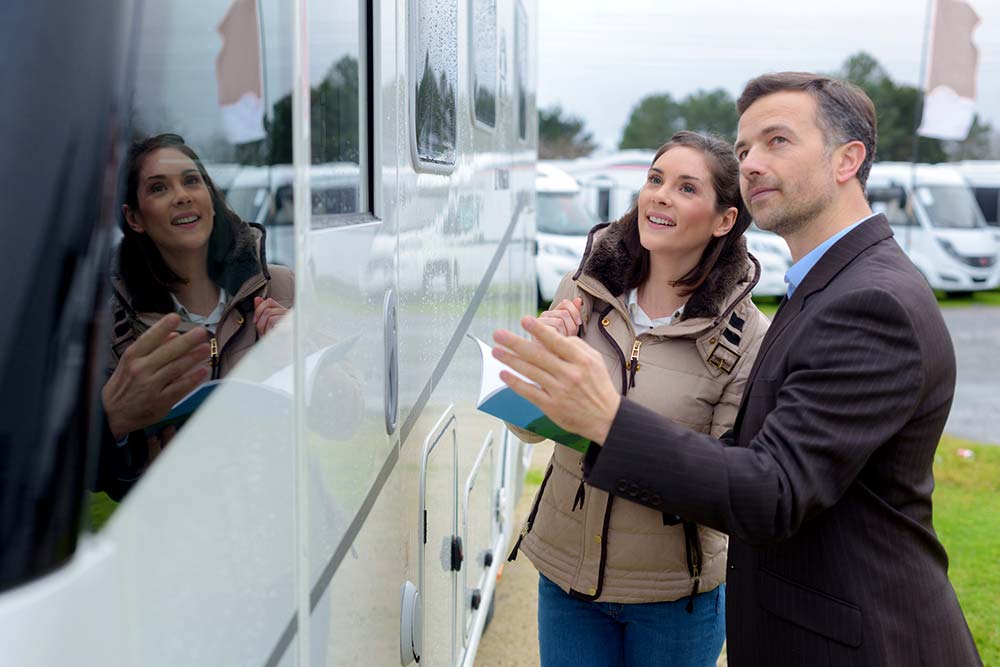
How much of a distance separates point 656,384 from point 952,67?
10.1 m

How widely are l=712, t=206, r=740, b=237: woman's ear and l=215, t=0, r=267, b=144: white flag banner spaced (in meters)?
1.50

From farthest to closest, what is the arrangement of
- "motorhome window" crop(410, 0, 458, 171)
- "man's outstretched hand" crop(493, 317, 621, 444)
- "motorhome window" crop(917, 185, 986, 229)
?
"motorhome window" crop(917, 185, 986, 229) → "motorhome window" crop(410, 0, 458, 171) → "man's outstretched hand" crop(493, 317, 621, 444)

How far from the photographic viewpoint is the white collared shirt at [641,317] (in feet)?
7.66

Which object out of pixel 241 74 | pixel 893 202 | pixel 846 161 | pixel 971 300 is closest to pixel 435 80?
pixel 846 161

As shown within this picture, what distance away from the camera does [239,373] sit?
3.44 feet

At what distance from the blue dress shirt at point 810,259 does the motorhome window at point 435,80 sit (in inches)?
30.2

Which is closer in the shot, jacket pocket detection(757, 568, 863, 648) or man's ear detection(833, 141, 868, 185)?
jacket pocket detection(757, 568, 863, 648)

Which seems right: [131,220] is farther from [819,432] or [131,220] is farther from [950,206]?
[950,206]

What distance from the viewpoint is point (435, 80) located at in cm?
210

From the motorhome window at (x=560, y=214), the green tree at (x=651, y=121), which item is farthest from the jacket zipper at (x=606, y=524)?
the green tree at (x=651, y=121)

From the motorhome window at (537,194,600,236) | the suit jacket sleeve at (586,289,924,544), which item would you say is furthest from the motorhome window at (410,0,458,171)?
the motorhome window at (537,194,600,236)

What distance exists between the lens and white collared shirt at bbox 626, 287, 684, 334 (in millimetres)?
2334

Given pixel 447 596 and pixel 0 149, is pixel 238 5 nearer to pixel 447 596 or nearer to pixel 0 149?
pixel 0 149

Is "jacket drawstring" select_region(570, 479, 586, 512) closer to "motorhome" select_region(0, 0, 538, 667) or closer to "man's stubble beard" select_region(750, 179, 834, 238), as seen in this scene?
"motorhome" select_region(0, 0, 538, 667)
